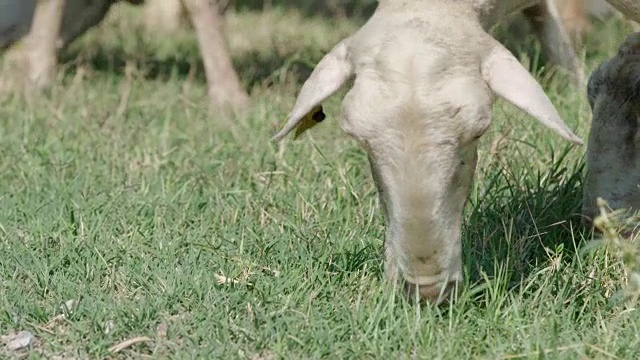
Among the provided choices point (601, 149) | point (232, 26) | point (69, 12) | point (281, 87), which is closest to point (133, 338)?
point (601, 149)

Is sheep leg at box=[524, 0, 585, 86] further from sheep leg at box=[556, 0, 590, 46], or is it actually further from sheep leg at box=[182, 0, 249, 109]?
sheep leg at box=[182, 0, 249, 109]

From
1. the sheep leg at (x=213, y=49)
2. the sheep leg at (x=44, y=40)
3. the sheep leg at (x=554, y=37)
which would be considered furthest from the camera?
the sheep leg at (x=44, y=40)

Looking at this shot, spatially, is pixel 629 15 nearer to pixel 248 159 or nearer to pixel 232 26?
pixel 248 159

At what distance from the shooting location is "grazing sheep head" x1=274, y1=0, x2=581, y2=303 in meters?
3.74

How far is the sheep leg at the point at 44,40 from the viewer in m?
7.82

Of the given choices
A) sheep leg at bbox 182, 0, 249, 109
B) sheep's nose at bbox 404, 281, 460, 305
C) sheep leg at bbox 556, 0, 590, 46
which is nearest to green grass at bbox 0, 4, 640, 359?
sheep's nose at bbox 404, 281, 460, 305

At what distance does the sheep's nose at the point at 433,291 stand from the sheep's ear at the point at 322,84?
623mm

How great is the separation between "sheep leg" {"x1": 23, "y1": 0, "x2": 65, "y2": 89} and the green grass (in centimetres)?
57

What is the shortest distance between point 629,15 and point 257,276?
1630mm

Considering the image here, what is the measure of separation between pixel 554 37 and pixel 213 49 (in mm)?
2027

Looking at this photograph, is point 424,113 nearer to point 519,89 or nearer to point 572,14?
point 519,89

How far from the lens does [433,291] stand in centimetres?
394

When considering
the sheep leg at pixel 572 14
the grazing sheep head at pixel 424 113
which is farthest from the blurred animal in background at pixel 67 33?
the grazing sheep head at pixel 424 113

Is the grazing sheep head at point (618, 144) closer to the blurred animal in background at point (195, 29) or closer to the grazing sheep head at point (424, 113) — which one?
the grazing sheep head at point (424, 113)
